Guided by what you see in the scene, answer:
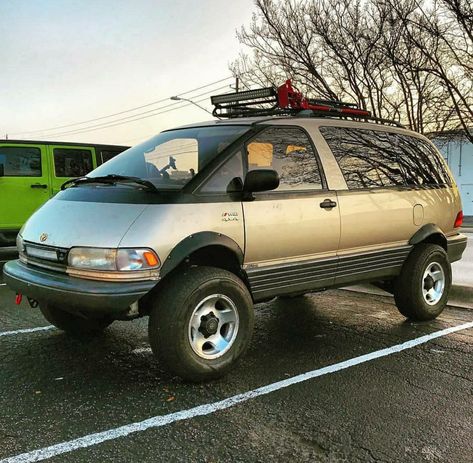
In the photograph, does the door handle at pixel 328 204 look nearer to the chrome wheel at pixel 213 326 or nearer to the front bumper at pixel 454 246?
the chrome wheel at pixel 213 326

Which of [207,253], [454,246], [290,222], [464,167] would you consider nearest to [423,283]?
[454,246]

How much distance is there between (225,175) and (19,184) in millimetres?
6360

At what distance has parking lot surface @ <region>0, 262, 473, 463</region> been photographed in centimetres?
278

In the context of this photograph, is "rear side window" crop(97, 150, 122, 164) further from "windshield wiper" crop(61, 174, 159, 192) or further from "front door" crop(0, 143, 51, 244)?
"windshield wiper" crop(61, 174, 159, 192)

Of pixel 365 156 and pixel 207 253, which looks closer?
pixel 207 253

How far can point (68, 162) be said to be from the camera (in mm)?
9805

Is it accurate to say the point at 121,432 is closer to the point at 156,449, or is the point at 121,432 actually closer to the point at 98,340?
the point at 156,449

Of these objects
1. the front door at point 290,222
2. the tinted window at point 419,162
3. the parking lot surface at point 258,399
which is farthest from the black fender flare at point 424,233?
the front door at point 290,222

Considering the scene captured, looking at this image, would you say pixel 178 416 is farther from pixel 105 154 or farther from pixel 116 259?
pixel 105 154

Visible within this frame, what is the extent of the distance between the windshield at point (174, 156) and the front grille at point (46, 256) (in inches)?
33.8

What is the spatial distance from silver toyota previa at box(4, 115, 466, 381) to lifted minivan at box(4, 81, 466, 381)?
12mm

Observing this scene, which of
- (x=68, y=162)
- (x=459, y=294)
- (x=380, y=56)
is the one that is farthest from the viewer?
(x=380, y=56)

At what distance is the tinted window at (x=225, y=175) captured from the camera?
3.83 metres

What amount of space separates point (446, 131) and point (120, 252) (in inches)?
908
